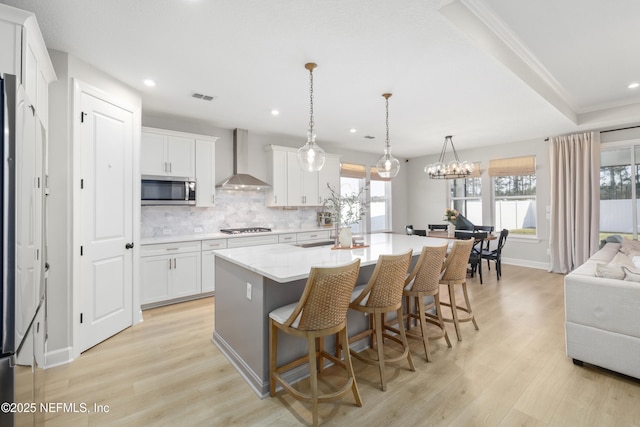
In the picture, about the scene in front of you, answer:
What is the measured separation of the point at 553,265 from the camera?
18.2ft

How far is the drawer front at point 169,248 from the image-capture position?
3.65 metres

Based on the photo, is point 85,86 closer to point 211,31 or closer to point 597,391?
point 211,31

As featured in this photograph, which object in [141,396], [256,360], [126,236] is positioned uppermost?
[126,236]

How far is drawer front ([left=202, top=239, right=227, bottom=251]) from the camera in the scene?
4113 mm

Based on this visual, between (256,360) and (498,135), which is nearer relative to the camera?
(256,360)

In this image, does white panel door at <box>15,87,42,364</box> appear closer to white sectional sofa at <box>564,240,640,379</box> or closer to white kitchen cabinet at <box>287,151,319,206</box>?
white sectional sofa at <box>564,240,640,379</box>

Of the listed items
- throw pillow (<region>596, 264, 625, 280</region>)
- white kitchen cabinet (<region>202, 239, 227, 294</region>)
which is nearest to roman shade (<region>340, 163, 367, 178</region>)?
white kitchen cabinet (<region>202, 239, 227, 294</region>)

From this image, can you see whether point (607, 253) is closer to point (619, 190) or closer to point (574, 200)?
point (574, 200)

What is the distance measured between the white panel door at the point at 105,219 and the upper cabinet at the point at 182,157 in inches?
28.4

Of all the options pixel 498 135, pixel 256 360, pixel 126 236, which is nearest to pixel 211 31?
pixel 126 236

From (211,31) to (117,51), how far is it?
3.09 ft

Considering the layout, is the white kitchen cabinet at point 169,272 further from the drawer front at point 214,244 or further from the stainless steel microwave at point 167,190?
the stainless steel microwave at point 167,190

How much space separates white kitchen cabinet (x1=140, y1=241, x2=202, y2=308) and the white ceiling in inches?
73.7

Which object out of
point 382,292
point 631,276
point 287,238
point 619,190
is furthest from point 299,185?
point 619,190
